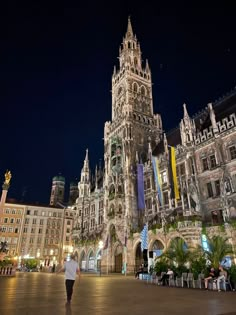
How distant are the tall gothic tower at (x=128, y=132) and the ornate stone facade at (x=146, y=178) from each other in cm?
19

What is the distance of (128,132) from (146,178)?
447 inches

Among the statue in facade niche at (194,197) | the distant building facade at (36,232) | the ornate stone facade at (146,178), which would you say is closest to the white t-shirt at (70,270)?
the ornate stone facade at (146,178)

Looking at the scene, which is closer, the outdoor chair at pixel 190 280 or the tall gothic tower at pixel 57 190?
the outdoor chair at pixel 190 280

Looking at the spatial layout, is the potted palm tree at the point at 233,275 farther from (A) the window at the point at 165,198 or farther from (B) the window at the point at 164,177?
(B) the window at the point at 164,177

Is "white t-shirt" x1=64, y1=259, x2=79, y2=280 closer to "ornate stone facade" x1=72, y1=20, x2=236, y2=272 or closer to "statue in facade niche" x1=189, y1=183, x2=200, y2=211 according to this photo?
"ornate stone facade" x1=72, y1=20, x2=236, y2=272

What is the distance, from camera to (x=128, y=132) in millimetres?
51250

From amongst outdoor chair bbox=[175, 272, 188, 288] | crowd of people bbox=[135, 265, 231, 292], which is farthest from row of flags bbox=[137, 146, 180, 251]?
crowd of people bbox=[135, 265, 231, 292]

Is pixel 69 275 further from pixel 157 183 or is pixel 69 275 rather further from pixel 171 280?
pixel 157 183

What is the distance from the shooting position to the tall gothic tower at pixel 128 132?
153 feet

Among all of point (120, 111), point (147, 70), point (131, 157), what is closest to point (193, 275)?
point (131, 157)

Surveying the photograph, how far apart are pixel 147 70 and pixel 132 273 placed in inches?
1985

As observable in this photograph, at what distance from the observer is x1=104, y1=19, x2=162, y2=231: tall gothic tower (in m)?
46.7

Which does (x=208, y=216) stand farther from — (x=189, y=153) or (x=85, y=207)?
(x=85, y=207)

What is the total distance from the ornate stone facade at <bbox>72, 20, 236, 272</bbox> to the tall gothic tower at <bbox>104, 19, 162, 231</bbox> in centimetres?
19
